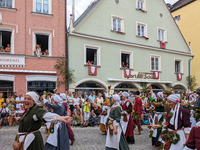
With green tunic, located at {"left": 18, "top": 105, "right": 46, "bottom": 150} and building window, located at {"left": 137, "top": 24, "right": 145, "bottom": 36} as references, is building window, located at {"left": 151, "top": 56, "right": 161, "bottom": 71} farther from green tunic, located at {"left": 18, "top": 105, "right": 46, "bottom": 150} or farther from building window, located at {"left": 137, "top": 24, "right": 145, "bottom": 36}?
green tunic, located at {"left": 18, "top": 105, "right": 46, "bottom": 150}

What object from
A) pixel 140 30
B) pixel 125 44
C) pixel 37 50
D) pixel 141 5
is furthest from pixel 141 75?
pixel 37 50

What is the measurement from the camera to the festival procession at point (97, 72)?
757cm

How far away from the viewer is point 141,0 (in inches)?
893

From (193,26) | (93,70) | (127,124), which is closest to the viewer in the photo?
(127,124)

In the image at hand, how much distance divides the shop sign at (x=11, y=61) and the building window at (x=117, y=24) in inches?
351

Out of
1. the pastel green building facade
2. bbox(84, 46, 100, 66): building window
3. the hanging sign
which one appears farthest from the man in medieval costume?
bbox(84, 46, 100, 66): building window

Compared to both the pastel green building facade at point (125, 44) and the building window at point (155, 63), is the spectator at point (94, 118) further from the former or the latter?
the building window at point (155, 63)

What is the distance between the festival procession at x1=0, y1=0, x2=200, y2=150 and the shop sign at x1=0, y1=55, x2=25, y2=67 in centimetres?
6

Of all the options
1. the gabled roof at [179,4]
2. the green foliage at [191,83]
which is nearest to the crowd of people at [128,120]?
the green foliage at [191,83]

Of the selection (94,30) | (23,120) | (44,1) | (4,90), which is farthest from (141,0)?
(23,120)

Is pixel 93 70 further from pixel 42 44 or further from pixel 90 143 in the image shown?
pixel 90 143

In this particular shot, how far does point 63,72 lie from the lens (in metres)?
16.6

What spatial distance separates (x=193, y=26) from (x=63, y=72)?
20776mm

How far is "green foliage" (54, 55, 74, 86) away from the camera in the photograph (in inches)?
652
